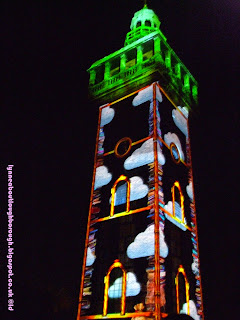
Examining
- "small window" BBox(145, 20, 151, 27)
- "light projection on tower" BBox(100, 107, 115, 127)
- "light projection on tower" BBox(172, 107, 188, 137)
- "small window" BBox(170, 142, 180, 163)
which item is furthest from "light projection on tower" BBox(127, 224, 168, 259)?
"small window" BBox(145, 20, 151, 27)

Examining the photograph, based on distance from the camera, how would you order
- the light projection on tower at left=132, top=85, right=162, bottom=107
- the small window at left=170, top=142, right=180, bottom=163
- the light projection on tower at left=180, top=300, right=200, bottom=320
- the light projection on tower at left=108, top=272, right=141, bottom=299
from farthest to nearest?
the light projection on tower at left=132, top=85, right=162, bottom=107 → the small window at left=170, top=142, right=180, bottom=163 → the light projection on tower at left=180, top=300, right=200, bottom=320 → the light projection on tower at left=108, top=272, right=141, bottom=299

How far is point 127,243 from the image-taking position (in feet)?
54.6

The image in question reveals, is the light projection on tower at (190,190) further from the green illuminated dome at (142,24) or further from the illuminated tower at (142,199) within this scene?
the green illuminated dome at (142,24)

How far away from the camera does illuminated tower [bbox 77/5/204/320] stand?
50.8 ft

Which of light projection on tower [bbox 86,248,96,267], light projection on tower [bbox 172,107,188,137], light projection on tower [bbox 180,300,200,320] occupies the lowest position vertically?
light projection on tower [bbox 180,300,200,320]

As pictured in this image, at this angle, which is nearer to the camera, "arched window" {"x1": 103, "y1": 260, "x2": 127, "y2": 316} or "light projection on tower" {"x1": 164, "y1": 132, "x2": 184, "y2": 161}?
"arched window" {"x1": 103, "y1": 260, "x2": 127, "y2": 316}

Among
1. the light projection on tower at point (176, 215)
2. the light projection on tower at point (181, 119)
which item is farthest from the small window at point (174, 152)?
the light projection on tower at point (176, 215)

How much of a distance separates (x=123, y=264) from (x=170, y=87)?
1234 cm

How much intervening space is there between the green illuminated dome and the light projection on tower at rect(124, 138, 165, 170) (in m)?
12.4

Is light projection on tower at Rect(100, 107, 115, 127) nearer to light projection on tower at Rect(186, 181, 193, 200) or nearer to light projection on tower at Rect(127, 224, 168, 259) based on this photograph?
light projection on tower at Rect(186, 181, 193, 200)

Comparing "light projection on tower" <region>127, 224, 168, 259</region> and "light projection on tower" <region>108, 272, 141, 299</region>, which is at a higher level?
"light projection on tower" <region>127, 224, 168, 259</region>

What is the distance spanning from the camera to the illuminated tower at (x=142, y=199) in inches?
609

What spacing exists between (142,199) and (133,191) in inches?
34.2

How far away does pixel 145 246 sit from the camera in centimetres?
1588
